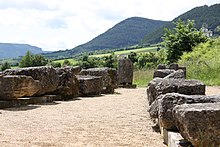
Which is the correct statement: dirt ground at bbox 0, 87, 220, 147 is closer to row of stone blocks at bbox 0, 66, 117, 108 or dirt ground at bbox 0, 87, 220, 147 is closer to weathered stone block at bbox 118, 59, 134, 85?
row of stone blocks at bbox 0, 66, 117, 108

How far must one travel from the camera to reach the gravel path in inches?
225

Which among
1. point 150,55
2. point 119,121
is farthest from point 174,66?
point 150,55

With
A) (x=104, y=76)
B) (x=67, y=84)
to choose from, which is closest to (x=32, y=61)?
(x=104, y=76)

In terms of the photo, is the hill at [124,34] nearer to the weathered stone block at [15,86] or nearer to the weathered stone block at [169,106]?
the weathered stone block at [15,86]

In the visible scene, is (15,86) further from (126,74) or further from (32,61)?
(32,61)

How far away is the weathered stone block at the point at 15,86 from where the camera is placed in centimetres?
1030

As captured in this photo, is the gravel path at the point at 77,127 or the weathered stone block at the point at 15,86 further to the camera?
the weathered stone block at the point at 15,86

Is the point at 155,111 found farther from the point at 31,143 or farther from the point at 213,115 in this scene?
the point at 213,115

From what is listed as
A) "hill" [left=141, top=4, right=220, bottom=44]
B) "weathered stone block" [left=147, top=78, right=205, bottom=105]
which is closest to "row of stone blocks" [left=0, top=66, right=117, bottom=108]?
"weathered stone block" [left=147, top=78, right=205, bottom=105]

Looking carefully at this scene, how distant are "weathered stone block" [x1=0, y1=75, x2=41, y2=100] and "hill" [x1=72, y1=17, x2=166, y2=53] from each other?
153 meters

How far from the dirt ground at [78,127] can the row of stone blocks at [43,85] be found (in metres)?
0.80

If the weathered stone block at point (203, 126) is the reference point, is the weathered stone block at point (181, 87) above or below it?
above

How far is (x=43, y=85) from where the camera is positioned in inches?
464

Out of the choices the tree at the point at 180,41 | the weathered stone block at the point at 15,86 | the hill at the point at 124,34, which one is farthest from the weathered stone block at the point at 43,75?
the hill at the point at 124,34
